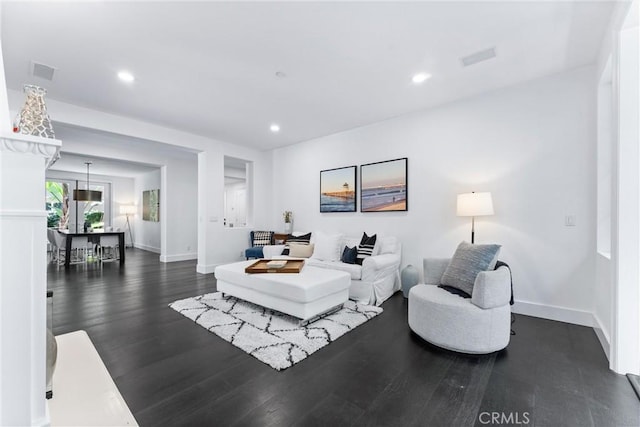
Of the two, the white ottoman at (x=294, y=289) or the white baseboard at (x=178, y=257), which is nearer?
the white ottoman at (x=294, y=289)

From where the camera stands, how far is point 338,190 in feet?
16.4

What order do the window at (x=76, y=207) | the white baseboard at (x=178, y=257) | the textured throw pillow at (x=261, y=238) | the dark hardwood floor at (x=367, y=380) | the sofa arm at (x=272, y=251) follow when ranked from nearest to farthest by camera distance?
1. the dark hardwood floor at (x=367, y=380)
2. the sofa arm at (x=272, y=251)
3. the textured throw pillow at (x=261, y=238)
4. the white baseboard at (x=178, y=257)
5. the window at (x=76, y=207)

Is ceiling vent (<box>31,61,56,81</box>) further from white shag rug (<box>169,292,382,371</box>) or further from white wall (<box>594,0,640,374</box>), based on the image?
white wall (<box>594,0,640,374</box>)

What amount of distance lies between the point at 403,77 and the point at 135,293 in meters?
4.53

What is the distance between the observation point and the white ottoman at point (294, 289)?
2.71 m

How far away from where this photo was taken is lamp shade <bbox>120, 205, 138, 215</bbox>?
942 cm

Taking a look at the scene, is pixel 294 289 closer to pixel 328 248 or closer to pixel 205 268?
pixel 328 248

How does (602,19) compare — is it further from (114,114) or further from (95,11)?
(114,114)

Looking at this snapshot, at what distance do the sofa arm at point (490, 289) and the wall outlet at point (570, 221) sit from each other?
52.1 inches

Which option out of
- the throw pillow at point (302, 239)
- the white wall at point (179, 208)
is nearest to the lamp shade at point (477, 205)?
the throw pillow at point (302, 239)

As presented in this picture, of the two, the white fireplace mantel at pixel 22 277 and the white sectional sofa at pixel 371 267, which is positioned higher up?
the white fireplace mantel at pixel 22 277

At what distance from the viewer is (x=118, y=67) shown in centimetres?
283

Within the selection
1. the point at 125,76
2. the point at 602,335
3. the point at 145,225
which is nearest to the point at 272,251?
the point at 125,76

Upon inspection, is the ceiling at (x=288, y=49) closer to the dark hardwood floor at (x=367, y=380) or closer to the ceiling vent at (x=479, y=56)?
the ceiling vent at (x=479, y=56)
